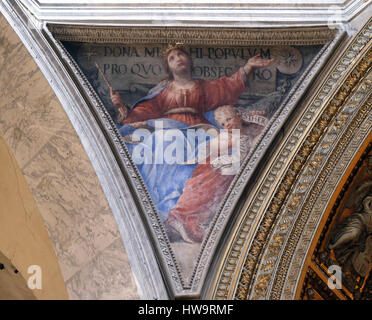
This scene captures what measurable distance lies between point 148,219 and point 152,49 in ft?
4.77

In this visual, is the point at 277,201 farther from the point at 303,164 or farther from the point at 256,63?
the point at 256,63

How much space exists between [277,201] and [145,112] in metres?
1.26

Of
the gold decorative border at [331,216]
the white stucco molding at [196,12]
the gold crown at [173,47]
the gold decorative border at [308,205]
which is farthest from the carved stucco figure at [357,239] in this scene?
the gold crown at [173,47]

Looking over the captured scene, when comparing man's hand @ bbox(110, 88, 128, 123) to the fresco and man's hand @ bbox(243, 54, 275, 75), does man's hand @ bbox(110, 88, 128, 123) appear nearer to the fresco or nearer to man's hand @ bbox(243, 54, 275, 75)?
the fresco

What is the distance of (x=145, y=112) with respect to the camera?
23.8ft

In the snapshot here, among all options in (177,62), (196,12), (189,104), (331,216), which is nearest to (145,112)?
(189,104)

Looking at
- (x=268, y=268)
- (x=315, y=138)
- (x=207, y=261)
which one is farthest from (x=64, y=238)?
(x=315, y=138)

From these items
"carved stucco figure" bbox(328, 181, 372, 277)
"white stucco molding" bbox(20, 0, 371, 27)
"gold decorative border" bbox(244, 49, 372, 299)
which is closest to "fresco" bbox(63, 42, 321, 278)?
"white stucco molding" bbox(20, 0, 371, 27)

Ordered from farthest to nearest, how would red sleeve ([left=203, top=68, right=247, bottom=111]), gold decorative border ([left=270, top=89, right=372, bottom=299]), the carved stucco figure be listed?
red sleeve ([left=203, top=68, right=247, bottom=111])
the carved stucco figure
gold decorative border ([left=270, top=89, right=372, bottom=299])

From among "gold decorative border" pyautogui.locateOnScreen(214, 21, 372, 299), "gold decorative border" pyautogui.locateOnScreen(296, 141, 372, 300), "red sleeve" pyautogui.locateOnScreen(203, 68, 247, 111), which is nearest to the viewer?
"gold decorative border" pyautogui.locateOnScreen(214, 21, 372, 299)

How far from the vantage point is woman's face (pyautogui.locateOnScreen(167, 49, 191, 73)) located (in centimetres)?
737
